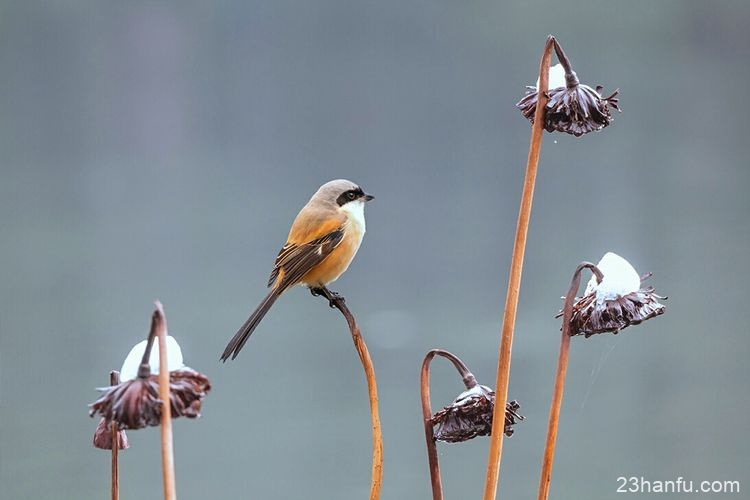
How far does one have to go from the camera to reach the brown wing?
0.92m

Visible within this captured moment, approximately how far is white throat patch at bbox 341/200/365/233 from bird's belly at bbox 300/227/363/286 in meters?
0.01

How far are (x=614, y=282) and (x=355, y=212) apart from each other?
0.55 m

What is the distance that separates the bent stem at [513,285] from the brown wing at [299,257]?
46 cm

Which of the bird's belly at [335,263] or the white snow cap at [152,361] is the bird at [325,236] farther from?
the white snow cap at [152,361]

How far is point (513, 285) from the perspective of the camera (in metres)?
0.46

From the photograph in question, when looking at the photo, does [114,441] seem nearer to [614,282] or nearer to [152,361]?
[152,361]

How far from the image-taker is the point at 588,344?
193cm

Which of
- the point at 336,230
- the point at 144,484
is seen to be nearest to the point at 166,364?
the point at 336,230

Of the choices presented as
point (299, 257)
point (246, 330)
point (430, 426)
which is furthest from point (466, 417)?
point (299, 257)

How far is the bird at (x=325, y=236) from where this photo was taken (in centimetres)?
96

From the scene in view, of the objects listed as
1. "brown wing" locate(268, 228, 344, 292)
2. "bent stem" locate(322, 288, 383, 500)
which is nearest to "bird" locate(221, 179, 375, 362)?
"brown wing" locate(268, 228, 344, 292)

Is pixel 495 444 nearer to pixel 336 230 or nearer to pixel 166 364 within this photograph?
pixel 166 364

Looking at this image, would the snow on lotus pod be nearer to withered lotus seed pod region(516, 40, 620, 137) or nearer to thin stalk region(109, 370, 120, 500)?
withered lotus seed pod region(516, 40, 620, 137)

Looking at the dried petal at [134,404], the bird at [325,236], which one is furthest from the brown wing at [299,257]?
the dried petal at [134,404]
